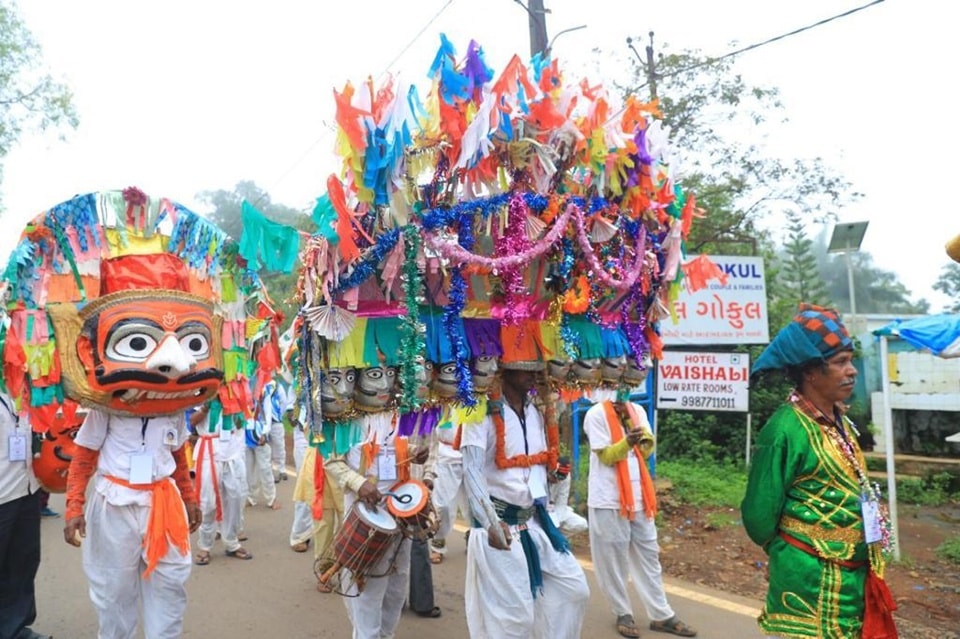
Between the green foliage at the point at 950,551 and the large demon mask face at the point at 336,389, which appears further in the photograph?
the green foliage at the point at 950,551

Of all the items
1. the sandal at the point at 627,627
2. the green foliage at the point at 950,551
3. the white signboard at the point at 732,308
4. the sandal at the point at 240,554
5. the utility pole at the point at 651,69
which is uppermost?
the utility pole at the point at 651,69

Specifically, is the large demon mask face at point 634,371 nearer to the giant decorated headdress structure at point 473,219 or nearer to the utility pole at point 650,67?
the giant decorated headdress structure at point 473,219

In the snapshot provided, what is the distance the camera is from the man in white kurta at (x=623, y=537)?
488cm

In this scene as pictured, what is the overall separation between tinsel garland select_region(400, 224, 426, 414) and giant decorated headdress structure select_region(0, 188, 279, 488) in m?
1.14

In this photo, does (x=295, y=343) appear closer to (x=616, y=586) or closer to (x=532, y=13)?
(x=616, y=586)

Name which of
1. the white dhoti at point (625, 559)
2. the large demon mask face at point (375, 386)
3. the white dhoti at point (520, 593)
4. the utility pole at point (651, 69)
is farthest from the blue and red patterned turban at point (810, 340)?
the utility pole at point (651, 69)

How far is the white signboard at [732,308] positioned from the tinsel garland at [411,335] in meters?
8.36

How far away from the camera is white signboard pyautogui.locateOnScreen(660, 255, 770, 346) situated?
1083 cm

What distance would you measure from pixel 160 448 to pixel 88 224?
1254mm

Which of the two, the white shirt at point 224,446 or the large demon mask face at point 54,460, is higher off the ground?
the large demon mask face at point 54,460

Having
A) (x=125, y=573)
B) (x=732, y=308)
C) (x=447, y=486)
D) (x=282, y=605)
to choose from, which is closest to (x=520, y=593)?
(x=125, y=573)

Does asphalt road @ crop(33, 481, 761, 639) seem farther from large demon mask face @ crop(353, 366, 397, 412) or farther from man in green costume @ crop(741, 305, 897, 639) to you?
large demon mask face @ crop(353, 366, 397, 412)

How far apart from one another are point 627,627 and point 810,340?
8.48 feet

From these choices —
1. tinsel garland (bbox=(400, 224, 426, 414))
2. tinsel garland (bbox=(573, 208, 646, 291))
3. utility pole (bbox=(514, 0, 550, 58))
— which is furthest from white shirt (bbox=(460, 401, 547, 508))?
utility pole (bbox=(514, 0, 550, 58))
